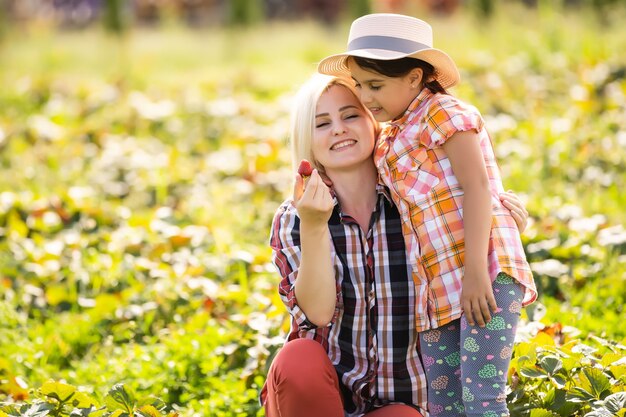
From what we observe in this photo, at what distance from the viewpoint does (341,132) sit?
258cm

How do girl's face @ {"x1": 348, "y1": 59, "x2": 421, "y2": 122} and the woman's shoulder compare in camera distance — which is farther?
the woman's shoulder

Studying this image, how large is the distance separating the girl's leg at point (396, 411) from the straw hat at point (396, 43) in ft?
3.32

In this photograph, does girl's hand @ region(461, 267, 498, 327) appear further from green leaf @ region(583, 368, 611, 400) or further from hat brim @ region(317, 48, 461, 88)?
hat brim @ region(317, 48, 461, 88)

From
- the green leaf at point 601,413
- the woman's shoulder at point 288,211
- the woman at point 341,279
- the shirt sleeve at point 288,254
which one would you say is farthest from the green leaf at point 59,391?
the green leaf at point 601,413

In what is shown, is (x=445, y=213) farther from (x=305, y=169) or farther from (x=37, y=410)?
(x=37, y=410)

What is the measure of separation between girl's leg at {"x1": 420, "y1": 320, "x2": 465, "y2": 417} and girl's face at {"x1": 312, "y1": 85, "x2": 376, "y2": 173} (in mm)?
587

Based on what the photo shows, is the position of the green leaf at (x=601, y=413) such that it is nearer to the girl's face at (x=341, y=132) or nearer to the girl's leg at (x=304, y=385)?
the girl's leg at (x=304, y=385)

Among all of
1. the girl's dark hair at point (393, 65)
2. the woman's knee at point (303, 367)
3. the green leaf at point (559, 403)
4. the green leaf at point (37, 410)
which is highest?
the girl's dark hair at point (393, 65)

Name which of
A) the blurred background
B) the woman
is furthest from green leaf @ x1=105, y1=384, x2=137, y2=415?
the woman

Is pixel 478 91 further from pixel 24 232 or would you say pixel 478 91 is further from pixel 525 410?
pixel 525 410

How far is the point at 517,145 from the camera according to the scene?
5.61 m

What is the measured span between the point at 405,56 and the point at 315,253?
2.09 ft

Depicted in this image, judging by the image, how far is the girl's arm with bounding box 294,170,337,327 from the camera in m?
2.40

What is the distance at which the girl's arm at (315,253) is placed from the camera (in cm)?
240
